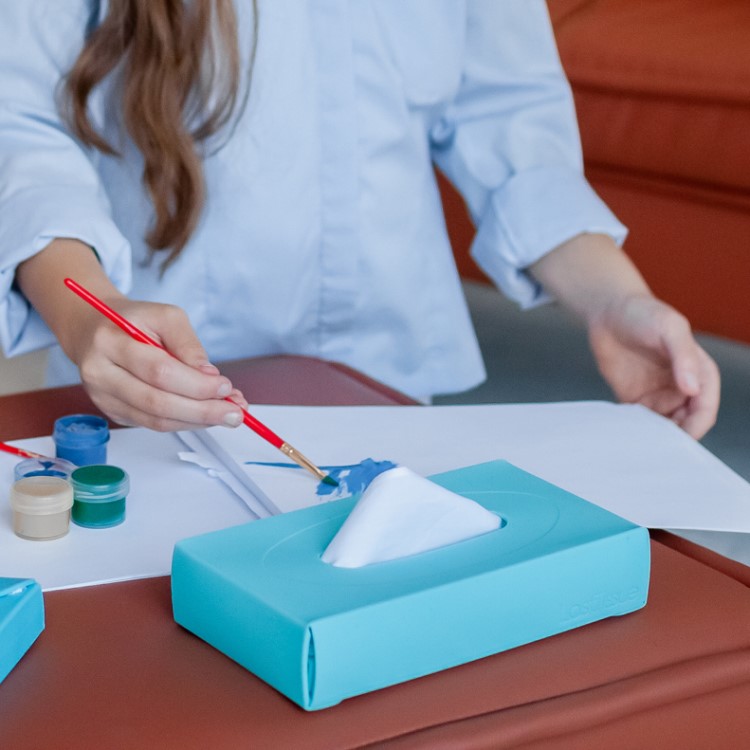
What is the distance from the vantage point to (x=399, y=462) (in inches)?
21.9

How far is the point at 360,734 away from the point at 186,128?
510mm

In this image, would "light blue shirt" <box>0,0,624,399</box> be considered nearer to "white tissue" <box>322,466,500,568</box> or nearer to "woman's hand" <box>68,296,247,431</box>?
"woman's hand" <box>68,296,247,431</box>

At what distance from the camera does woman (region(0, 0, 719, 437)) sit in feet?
2.19

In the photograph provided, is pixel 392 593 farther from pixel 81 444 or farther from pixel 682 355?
pixel 682 355

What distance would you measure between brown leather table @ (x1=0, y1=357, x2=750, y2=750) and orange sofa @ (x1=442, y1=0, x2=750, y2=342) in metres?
0.98

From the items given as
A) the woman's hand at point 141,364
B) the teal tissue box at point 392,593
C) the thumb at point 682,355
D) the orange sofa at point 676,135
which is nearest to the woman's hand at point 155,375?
the woman's hand at point 141,364

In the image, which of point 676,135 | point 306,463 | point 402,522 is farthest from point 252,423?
point 676,135

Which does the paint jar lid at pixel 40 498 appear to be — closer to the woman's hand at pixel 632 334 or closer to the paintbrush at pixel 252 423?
the paintbrush at pixel 252 423

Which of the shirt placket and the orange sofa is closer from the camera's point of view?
the shirt placket

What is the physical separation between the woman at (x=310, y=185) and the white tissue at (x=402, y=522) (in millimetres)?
200

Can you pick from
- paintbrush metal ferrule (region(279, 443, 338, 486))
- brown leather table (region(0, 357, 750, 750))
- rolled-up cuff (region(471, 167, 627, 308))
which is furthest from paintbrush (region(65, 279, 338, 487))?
rolled-up cuff (region(471, 167, 627, 308))

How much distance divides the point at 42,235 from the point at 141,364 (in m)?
0.16

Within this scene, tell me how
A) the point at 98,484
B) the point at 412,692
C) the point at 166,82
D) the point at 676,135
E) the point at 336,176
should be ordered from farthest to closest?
the point at 676,135 < the point at 336,176 < the point at 166,82 < the point at 98,484 < the point at 412,692

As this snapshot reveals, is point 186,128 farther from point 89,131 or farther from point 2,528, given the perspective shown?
point 2,528
